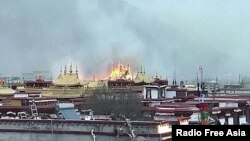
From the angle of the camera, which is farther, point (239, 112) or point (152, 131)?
point (239, 112)

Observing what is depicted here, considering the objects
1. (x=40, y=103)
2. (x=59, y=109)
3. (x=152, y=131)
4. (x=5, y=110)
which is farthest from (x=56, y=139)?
(x=40, y=103)

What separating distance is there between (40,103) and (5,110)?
15.9ft

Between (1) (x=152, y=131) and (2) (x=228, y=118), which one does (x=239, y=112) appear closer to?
(2) (x=228, y=118)

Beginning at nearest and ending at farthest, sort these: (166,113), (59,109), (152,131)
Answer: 1. (152,131)
2. (59,109)
3. (166,113)

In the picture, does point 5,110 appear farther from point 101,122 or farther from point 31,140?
point 101,122

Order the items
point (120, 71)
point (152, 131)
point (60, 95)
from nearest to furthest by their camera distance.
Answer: point (152, 131) → point (60, 95) → point (120, 71)

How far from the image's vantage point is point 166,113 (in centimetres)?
3431

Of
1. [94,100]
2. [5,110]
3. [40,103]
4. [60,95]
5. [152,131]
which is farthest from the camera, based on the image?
[60,95]

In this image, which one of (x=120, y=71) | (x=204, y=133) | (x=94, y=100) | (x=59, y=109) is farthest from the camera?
(x=120, y=71)

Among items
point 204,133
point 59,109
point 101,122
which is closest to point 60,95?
point 59,109

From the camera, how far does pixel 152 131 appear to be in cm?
2325

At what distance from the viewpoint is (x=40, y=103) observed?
44.7 meters

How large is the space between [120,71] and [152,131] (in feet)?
223

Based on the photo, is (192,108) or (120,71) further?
(120,71)
